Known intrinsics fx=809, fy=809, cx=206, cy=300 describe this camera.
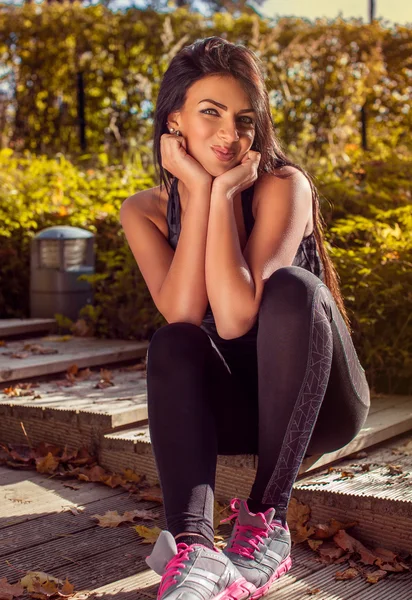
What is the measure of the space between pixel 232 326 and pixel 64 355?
7.00ft

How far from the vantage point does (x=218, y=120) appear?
2582 mm

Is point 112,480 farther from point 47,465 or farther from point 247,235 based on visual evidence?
point 247,235

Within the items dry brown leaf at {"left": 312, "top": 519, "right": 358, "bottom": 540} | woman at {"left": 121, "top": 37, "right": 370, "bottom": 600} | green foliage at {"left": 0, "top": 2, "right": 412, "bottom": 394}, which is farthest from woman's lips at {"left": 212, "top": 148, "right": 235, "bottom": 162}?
green foliage at {"left": 0, "top": 2, "right": 412, "bottom": 394}

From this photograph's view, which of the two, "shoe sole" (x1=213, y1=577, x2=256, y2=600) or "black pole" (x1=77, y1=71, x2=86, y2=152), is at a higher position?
"black pole" (x1=77, y1=71, x2=86, y2=152)

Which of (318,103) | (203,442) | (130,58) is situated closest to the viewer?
(203,442)

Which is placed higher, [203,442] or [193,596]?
[203,442]

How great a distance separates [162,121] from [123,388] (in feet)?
4.81

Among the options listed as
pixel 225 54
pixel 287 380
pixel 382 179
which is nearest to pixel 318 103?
pixel 382 179

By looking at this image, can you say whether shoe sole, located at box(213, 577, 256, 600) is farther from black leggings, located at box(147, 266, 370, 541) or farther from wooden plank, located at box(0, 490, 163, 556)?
wooden plank, located at box(0, 490, 163, 556)

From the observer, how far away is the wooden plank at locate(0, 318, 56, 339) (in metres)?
4.90

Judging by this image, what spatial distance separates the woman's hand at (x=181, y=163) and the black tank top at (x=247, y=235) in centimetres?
13

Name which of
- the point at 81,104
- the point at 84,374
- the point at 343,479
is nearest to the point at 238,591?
the point at 343,479

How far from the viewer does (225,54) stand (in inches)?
101

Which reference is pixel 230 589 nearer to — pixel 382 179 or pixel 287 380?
pixel 287 380
